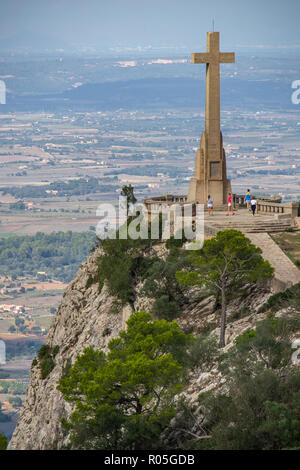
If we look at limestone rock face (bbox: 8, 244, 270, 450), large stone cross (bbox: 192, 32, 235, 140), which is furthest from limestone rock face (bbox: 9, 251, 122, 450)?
large stone cross (bbox: 192, 32, 235, 140)

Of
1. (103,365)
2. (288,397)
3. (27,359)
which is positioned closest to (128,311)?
(103,365)

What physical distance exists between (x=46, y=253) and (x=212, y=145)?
14612cm

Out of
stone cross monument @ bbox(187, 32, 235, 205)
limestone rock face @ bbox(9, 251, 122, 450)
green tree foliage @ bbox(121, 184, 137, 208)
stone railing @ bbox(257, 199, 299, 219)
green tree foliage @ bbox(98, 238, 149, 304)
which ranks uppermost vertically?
stone cross monument @ bbox(187, 32, 235, 205)

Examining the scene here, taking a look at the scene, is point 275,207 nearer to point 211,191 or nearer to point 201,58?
point 211,191

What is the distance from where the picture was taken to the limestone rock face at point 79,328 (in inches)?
1265

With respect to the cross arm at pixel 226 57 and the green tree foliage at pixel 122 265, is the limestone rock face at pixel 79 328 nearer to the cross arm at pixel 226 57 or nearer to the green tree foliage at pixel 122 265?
the green tree foliage at pixel 122 265

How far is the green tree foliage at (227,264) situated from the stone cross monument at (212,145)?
14.3 meters

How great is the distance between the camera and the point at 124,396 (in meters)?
24.3

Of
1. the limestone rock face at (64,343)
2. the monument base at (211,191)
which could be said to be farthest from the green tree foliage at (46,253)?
the limestone rock face at (64,343)

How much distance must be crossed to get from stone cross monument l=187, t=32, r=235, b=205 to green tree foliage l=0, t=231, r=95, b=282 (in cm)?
13377

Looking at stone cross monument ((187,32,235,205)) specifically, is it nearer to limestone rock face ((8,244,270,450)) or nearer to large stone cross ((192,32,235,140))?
large stone cross ((192,32,235,140))

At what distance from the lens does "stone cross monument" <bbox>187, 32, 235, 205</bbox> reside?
44.4 meters

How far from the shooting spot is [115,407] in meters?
23.8

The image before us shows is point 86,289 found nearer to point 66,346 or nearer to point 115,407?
point 66,346
